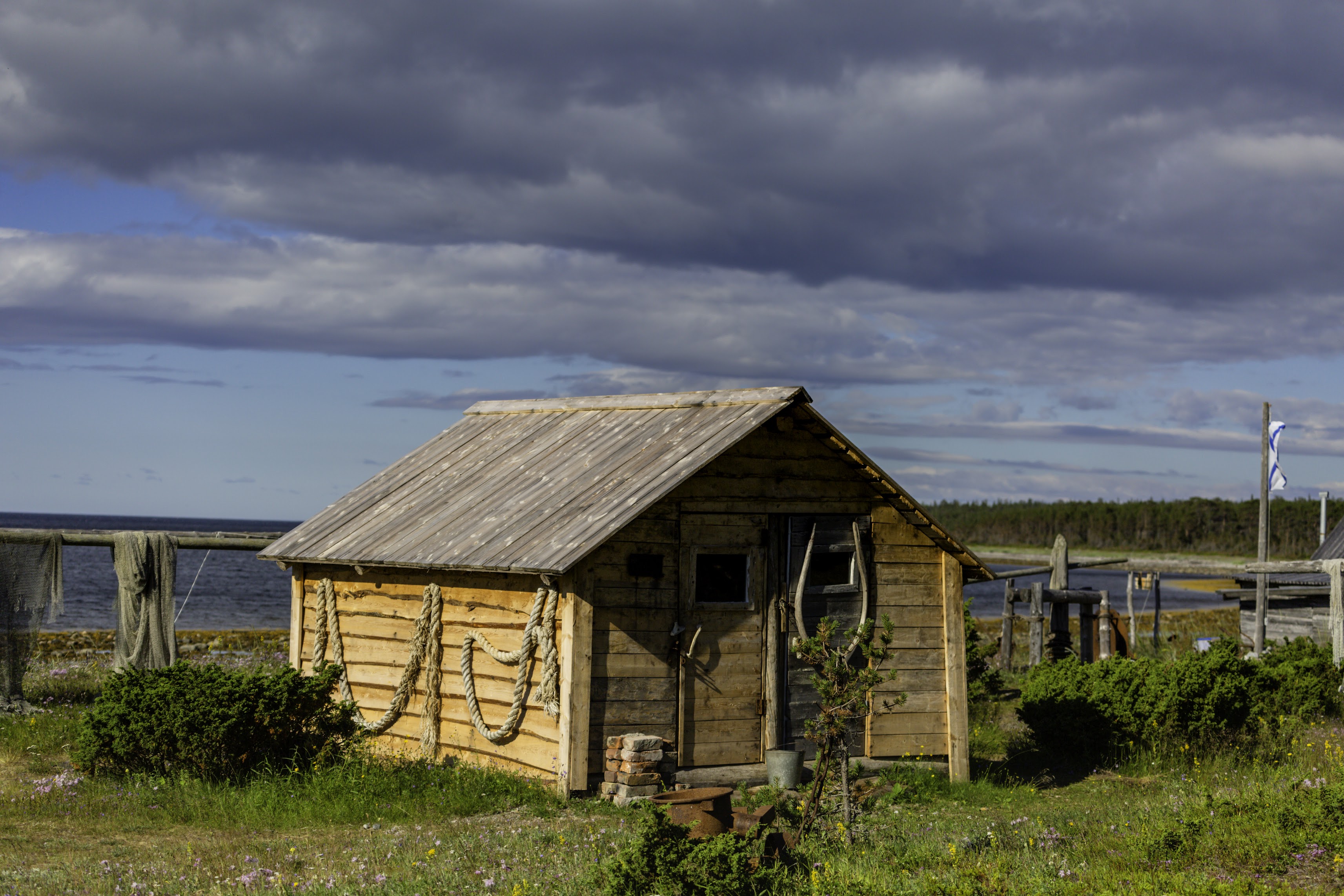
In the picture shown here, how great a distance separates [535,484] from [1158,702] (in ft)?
26.8

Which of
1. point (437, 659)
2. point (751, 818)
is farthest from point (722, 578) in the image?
point (751, 818)

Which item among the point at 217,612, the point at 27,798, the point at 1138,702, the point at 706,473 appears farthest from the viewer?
the point at 217,612

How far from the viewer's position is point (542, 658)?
11.9m

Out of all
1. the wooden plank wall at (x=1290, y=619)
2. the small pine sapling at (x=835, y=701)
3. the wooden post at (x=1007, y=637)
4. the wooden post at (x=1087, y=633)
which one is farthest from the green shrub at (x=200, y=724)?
the wooden plank wall at (x=1290, y=619)

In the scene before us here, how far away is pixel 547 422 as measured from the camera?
16.1 m

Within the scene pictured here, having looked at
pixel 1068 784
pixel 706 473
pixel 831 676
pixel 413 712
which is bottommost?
pixel 1068 784

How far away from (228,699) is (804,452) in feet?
21.5

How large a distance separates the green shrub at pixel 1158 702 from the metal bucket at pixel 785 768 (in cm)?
477

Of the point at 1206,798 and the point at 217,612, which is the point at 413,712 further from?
the point at 217,612

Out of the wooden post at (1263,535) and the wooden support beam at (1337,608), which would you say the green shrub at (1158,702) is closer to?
the wooden support beam at (1337,608)

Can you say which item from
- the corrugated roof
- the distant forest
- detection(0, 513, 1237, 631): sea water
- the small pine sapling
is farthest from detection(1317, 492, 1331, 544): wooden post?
the distant forest

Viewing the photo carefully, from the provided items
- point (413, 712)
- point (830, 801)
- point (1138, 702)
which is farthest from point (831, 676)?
→ point (1138, 702)

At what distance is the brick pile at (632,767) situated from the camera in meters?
11.4

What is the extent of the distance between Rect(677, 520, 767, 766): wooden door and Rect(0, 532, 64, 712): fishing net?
961 centimetres
